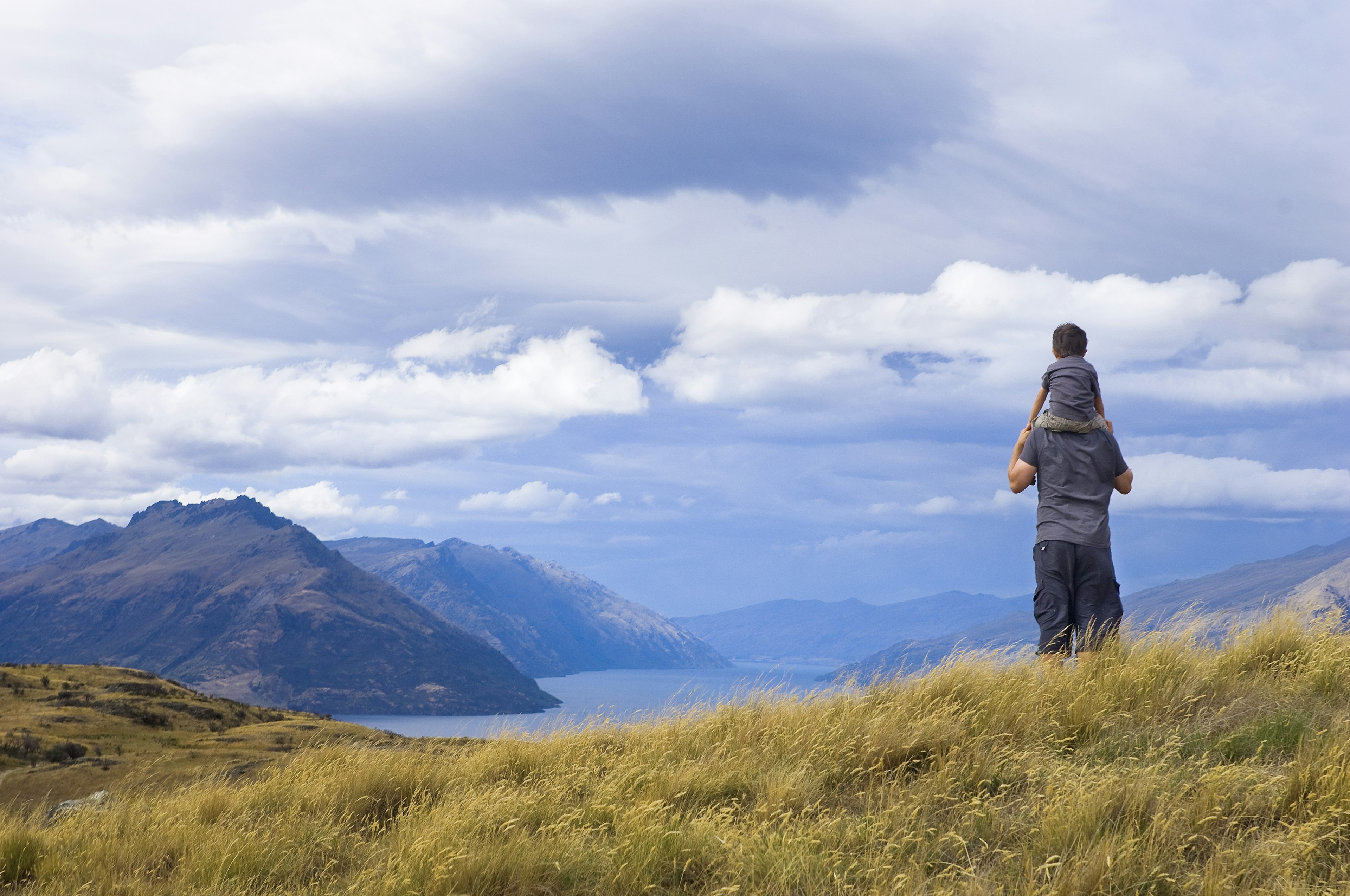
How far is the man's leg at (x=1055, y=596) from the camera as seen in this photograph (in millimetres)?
6602

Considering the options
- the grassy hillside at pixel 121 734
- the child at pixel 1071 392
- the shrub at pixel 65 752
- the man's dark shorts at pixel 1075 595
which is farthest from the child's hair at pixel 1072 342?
the shrub at pixel 65 752

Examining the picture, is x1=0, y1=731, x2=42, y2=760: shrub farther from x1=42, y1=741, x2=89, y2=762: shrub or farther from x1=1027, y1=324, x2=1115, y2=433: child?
x1=1027, y1=324, x2=1115, y2=433: child

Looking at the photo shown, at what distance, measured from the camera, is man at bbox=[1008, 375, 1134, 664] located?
6562mm

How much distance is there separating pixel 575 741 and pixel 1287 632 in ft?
21.0

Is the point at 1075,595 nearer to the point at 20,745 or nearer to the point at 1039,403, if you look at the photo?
the point at 1039,403

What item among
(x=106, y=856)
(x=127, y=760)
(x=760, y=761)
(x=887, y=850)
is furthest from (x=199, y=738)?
(x=887, y=850)

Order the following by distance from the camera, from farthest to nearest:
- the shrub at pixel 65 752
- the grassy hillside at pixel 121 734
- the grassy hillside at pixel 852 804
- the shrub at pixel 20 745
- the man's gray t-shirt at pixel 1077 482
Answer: the shrub at pixel 65 752
the shrub at pixel 20 745
the grassy hillside at pixel 121 734
the man's gray t-shirt at pixel 1077 482
the grassy hillside at pixel 852 804

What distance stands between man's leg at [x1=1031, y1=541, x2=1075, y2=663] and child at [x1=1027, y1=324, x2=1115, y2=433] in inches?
36.5

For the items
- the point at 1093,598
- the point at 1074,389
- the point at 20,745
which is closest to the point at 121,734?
the point at 20,745

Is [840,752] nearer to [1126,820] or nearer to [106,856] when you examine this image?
[1126,820]

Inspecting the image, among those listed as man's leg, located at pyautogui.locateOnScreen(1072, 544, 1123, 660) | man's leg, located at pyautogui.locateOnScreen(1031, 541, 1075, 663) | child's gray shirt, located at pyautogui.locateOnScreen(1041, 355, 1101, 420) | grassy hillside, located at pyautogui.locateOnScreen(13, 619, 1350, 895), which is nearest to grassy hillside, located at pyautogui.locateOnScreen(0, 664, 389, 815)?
grassy hillside, located at pyautogui.locateOnScreen(13, 619, 1350, 895)

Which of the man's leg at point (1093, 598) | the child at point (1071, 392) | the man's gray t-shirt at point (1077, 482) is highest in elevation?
the child at point (1071, 392)

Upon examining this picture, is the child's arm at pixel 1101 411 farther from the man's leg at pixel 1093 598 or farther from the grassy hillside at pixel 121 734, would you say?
the grassy hillside at pixel 121 734

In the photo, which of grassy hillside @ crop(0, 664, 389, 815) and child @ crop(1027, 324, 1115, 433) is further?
grassy hillside @ crop(0, 664, 389, 815)
